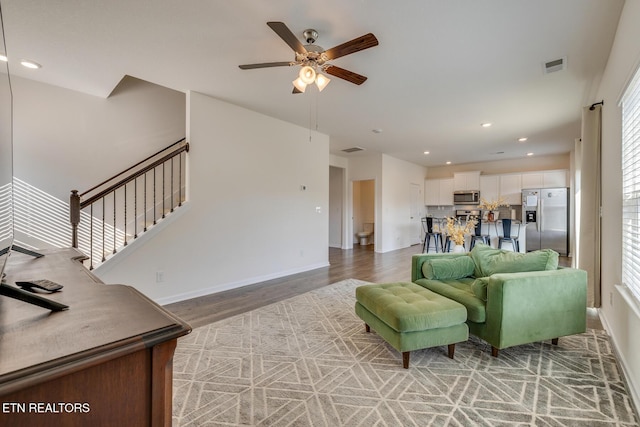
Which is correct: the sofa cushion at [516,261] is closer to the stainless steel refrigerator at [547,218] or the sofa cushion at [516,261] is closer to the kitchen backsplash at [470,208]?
the stainless steel refrigerator at [547,218]

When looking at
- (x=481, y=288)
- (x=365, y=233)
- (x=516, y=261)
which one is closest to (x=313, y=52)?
(x=481, y=288)

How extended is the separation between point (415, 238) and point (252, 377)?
8277mm

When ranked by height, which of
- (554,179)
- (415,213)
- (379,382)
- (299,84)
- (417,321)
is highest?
(299,84)

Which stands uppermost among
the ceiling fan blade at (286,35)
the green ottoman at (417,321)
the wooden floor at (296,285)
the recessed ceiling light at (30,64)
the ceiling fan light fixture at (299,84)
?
the recessed ceiling light at (30,64)

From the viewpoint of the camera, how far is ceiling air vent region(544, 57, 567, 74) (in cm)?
282

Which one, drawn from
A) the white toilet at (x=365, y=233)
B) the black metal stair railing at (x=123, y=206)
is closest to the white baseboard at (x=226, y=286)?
the black metal stair railing at (x=123, y=206)

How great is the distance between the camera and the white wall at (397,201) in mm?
7488

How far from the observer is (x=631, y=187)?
6.72ft

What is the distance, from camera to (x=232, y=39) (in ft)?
8.26

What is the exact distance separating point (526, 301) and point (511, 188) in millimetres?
7007

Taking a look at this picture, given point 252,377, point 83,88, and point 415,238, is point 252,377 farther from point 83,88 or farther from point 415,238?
point 415,238

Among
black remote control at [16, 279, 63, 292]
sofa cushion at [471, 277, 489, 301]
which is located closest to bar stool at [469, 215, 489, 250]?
sofa cushion at [471, 277, 489, 301]

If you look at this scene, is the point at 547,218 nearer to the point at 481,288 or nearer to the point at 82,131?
the point at 481,288

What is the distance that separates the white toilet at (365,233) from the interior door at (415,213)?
4.28 feet
